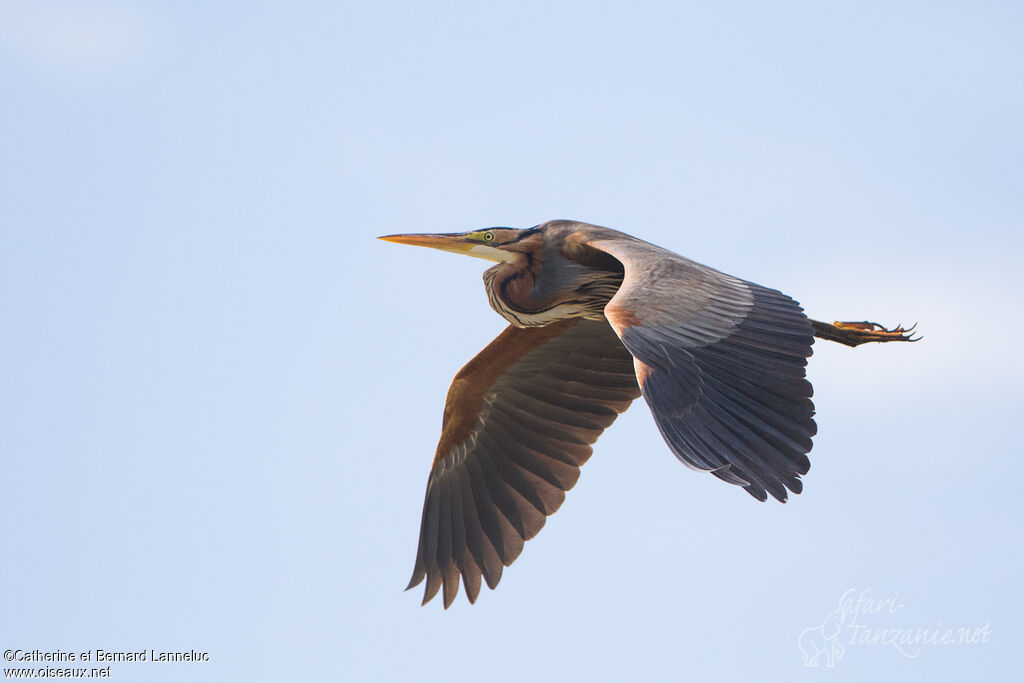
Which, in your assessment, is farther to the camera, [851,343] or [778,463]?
[851,343]

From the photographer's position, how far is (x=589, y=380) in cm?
1042

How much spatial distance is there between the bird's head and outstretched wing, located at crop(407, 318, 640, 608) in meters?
0.90

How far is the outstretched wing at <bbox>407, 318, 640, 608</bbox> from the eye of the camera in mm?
10227

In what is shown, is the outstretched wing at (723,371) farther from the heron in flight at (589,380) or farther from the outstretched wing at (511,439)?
the outstretched wing at (511,439)

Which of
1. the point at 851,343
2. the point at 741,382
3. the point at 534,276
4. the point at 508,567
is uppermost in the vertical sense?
the point at 534,276

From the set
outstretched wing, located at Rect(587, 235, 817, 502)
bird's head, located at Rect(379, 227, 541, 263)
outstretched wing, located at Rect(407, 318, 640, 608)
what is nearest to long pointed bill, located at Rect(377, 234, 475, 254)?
bird's head, located at Rect(379, 227, 541, 263)

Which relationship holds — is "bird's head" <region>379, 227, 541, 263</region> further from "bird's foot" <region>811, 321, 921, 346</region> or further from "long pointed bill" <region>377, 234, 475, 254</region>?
"bird's foot" <region>811, 321, 921, 346</region>

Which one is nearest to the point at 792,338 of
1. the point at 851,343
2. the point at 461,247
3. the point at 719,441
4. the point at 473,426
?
the point at 719,441

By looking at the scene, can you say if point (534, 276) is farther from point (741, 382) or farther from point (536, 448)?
point (741, 382)

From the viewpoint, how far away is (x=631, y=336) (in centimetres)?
746

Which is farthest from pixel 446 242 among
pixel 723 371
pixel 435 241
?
pixel 723 371

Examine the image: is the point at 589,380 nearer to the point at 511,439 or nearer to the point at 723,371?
the point at 511,439

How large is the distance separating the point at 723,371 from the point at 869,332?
8.06ft

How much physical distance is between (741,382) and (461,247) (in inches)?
121
